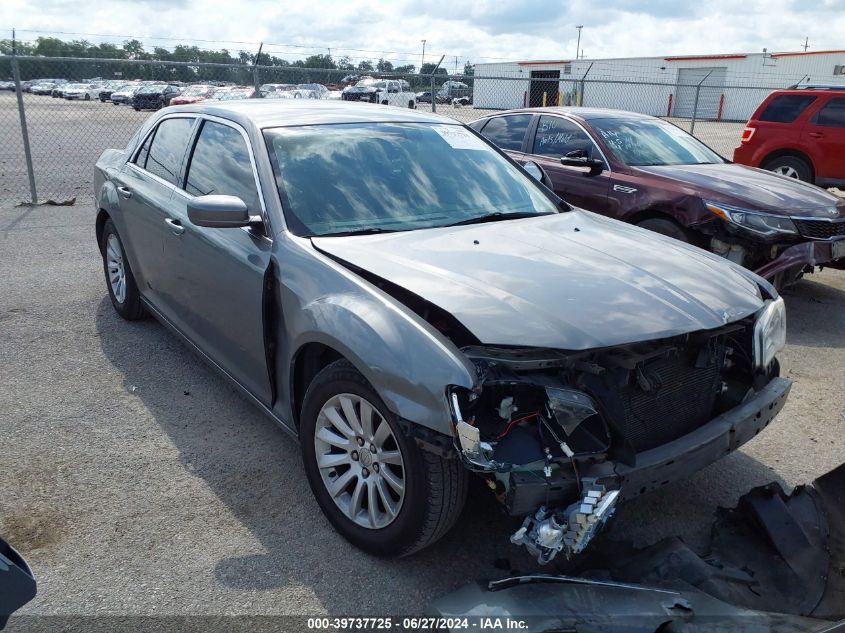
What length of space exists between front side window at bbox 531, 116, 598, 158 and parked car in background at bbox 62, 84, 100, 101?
60.9 feet

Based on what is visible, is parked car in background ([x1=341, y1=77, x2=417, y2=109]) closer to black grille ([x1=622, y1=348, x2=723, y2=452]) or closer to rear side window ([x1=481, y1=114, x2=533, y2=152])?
rear side window ([x1=481, y1=114, x2=533, y2=152])

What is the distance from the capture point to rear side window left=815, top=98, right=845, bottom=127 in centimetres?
1097

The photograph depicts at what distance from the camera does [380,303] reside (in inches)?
102

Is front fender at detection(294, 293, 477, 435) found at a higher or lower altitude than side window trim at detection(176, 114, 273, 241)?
lower

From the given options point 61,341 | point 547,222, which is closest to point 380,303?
point 547,222

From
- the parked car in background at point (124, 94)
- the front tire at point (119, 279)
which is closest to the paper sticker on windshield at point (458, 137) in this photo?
the front tire at point (119, 279)

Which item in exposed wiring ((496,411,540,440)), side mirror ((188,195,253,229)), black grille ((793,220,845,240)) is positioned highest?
side mirror ((188,195,253,229))

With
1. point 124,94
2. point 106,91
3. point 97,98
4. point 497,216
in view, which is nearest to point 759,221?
point 497,216

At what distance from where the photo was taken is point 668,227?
612cm

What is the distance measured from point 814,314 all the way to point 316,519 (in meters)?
5.00

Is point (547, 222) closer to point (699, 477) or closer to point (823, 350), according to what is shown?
point (699, 477)

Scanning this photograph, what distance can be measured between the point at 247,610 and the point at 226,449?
122 centimetres

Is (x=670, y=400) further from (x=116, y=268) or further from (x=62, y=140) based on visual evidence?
(x=62, y=140)

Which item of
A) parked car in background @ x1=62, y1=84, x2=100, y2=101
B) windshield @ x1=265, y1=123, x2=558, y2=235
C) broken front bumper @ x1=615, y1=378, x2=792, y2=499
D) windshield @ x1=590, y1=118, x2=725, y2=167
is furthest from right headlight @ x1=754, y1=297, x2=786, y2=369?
parked car in background @ x1=62, y1=84, x2=100, y2=101
